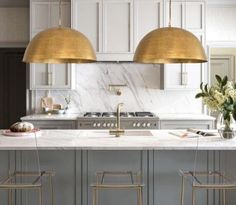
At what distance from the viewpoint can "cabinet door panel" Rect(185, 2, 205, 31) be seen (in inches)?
213

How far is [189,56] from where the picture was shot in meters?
2.68

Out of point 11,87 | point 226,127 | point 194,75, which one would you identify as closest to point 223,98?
point 226,127

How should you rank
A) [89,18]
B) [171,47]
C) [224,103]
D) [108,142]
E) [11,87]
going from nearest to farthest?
[171,47] → [108,142] → [224,103] → [89,18] → [11,87]

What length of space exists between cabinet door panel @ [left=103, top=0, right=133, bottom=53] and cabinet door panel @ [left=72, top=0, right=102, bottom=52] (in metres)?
0.09

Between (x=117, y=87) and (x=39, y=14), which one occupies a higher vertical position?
(x=39, y=14)

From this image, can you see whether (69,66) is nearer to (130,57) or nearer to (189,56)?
(130,57)

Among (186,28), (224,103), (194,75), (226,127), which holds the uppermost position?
(186,28)

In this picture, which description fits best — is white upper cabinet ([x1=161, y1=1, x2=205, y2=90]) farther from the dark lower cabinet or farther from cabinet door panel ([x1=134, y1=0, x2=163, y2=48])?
the dark lower cabinet

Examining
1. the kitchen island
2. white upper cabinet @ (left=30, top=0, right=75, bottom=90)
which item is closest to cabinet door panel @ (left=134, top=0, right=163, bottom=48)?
white upper cabinet @ (left=30, top=0, right=75, bottom=90)

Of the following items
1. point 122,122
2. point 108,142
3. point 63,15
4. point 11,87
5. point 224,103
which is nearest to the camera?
point 108,142

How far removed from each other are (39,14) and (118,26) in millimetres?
1182

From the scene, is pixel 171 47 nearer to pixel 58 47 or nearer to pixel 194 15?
pixel 58 47

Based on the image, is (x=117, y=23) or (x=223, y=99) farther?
(x=117, y=23)

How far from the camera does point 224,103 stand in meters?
3.26
